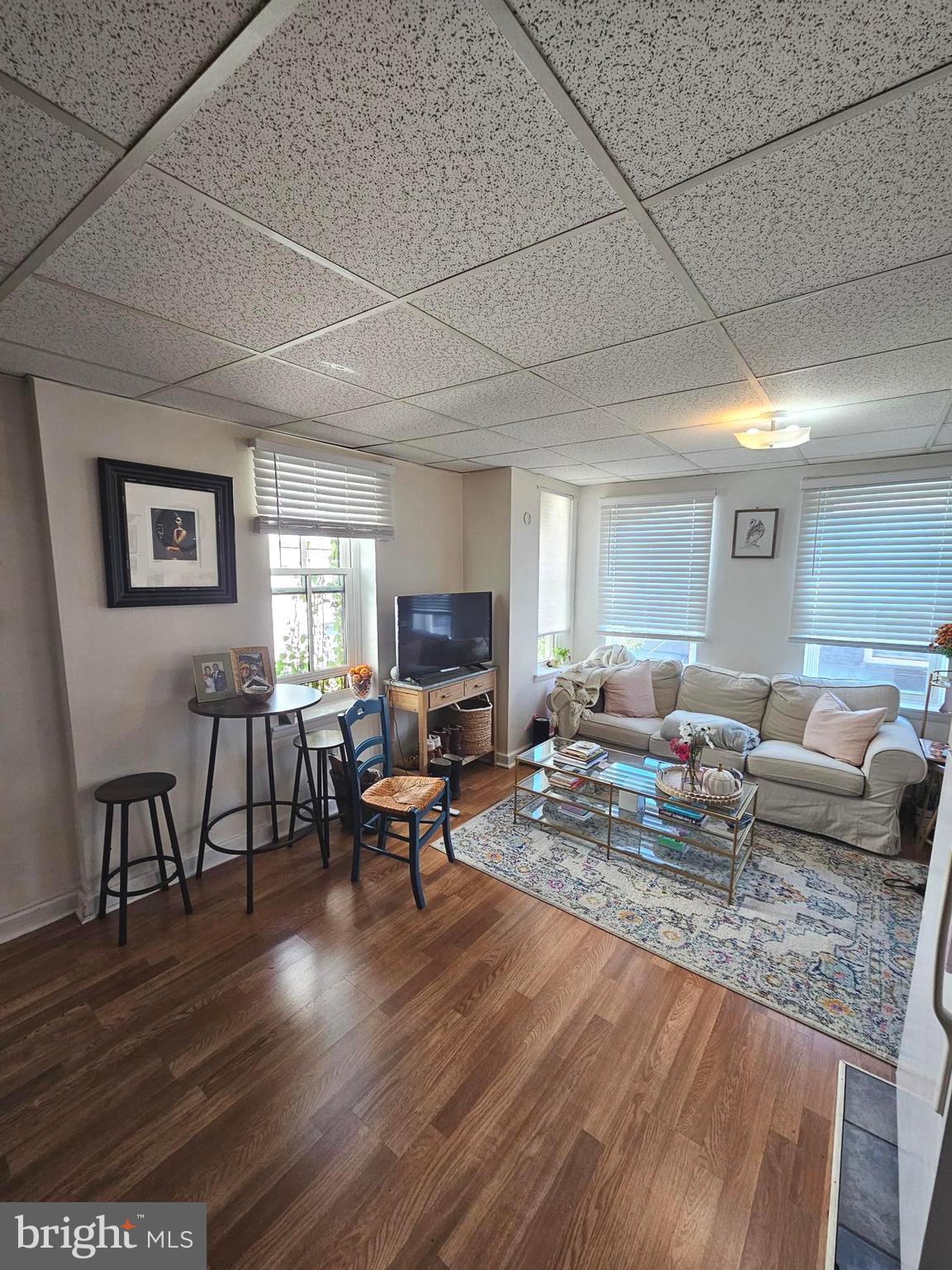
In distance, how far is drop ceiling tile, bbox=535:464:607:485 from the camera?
4.08m

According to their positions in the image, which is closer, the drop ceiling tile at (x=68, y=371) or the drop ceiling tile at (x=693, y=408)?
the drop ceiling tile at (x=68, y=371)

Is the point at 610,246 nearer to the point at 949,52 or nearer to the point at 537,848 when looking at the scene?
the point at 949,52

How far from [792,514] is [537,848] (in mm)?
3203

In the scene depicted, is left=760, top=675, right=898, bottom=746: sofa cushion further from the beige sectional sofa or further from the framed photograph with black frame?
the framed photograph with black frame

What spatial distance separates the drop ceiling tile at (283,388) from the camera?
2020mm

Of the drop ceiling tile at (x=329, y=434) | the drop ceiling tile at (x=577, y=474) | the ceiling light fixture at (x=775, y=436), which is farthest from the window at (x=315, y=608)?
the ceiling light fixture at (x=775, y=436)

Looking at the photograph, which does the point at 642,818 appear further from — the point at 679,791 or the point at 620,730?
the point at 620,730

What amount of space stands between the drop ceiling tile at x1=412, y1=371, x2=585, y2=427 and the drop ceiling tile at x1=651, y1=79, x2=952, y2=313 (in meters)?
0.89

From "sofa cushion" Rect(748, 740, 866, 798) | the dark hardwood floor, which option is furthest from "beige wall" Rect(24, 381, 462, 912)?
"sofa cushion" Rect(748, 740, 866, 798)

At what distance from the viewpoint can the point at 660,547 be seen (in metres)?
4.61

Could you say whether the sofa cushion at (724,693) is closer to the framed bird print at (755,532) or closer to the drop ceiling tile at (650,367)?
the framed bird print at (755,532)

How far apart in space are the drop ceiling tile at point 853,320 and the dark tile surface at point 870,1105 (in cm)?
245

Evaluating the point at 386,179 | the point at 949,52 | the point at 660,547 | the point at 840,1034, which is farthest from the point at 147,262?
the point at 660,547

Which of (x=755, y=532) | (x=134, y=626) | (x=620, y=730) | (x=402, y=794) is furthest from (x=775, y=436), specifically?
(x=134, y=626)
